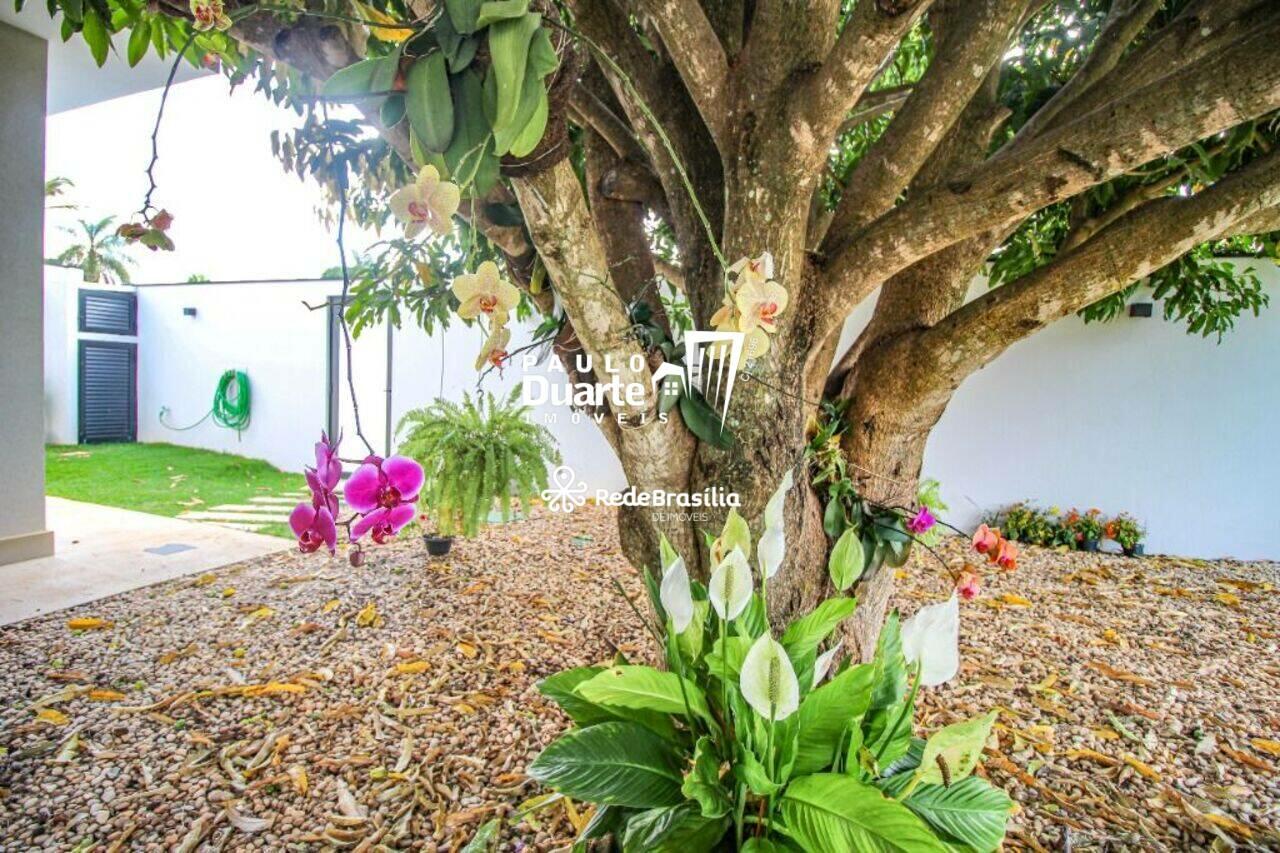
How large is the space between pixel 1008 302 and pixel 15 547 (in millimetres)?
4614

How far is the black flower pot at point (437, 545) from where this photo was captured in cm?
329

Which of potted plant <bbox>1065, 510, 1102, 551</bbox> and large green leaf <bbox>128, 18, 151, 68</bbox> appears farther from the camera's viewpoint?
potted plant <bbox>1065, 510, 1102, 551</bbox>

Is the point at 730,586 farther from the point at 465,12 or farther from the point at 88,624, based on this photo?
the point at 88,624

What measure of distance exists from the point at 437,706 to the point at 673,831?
4.24ft

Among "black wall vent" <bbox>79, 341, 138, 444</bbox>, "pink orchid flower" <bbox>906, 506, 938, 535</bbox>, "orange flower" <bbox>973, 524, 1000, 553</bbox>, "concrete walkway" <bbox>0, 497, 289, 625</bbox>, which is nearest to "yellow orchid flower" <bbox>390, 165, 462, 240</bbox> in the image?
"pink orchid flower" <bbox>906, 506, 938, 535</bbox>

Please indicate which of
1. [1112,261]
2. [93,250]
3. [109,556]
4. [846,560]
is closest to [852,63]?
[1112,261]

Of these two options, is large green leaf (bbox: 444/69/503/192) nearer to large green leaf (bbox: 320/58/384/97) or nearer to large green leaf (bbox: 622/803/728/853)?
large green leaf (bbox: 320/58/384/97)

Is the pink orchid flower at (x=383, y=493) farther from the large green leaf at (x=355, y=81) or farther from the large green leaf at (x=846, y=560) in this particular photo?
the large green leaf at (x=846, y=560)

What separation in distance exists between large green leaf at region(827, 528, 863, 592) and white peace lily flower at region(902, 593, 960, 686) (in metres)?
0.20

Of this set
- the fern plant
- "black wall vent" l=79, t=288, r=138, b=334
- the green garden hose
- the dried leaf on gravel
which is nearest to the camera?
the dried leaf on gravel

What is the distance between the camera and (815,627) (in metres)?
1.04

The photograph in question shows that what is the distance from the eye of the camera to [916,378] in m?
1.53

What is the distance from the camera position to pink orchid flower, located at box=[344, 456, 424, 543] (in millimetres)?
581

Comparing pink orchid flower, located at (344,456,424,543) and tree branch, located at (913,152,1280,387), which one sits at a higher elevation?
tree branch, located at (913,152,1280,387)
